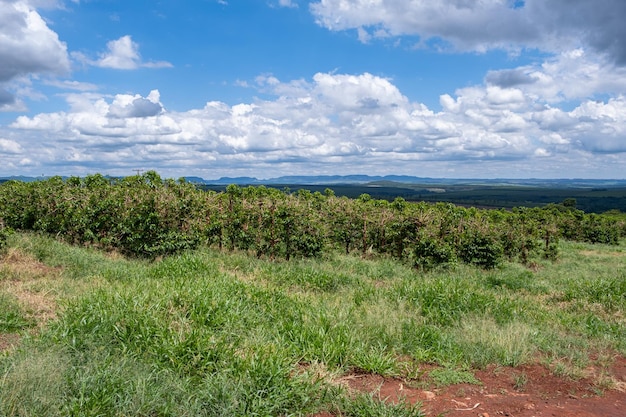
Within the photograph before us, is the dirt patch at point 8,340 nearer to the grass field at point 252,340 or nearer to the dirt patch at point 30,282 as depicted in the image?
the grass field at point 252,340

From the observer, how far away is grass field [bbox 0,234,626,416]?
12.0 ft

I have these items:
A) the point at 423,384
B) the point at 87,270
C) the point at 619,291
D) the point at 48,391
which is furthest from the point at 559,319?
the point at 87,270

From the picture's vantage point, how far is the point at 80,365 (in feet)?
13.5

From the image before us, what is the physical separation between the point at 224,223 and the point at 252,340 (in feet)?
33.0

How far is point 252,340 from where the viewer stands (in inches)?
→ 190

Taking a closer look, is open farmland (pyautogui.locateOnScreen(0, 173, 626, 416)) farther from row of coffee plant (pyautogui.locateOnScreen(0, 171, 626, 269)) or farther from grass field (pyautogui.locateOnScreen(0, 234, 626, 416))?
row of coffee plant (pyautogui.locateOnScreen(0, 171, 626, 269))

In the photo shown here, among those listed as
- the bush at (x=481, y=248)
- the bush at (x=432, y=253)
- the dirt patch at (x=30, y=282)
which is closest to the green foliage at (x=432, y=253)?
the bush at (x=432, y=253)

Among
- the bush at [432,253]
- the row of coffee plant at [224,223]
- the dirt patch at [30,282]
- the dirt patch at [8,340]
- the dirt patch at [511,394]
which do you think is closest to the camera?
the dirt patch at [511,394]

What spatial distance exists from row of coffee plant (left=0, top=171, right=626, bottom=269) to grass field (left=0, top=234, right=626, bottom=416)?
375 cm

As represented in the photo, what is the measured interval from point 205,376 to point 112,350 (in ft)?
3.72

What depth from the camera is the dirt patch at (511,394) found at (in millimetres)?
4035

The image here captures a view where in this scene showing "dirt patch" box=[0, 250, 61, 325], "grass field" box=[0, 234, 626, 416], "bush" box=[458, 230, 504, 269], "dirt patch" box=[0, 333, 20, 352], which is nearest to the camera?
"grass field" box=[0, 234, 626, 416]

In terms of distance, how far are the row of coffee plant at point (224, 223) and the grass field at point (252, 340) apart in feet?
12.3

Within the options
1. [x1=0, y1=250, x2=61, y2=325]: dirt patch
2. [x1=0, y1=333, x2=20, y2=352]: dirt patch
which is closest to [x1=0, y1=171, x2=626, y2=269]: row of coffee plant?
[x1=0, y1=250, x2=61, y2=325]: dirt patch
